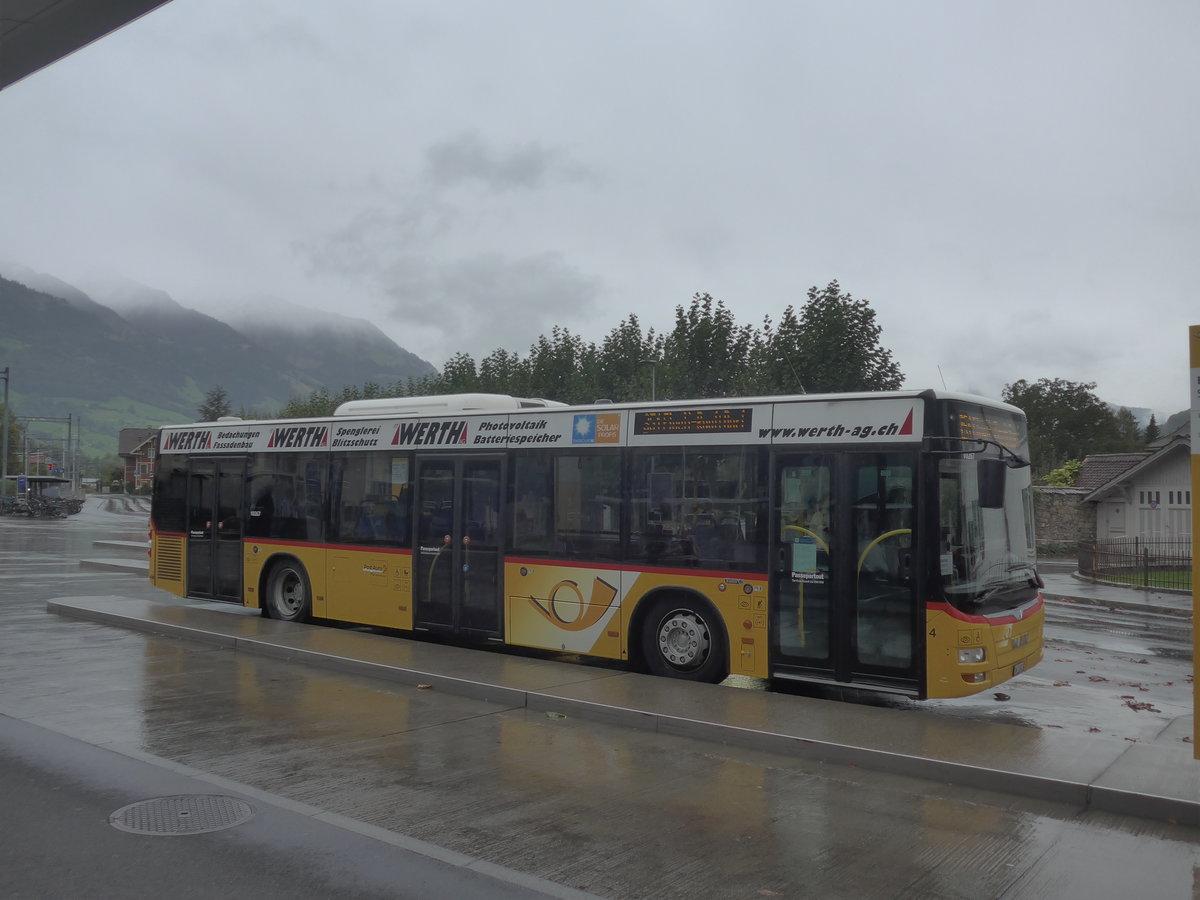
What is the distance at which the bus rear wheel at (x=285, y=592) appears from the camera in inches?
565

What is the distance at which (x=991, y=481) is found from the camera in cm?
873

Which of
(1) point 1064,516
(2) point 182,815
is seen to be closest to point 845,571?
(2) point 182,815

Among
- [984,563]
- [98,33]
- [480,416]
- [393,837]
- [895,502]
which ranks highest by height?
[98,33]

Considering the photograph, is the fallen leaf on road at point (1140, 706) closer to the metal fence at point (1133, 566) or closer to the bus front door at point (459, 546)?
the bus front door at point (459, 546)

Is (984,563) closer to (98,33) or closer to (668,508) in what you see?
(668,508)

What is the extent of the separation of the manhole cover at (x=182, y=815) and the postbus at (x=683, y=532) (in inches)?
201

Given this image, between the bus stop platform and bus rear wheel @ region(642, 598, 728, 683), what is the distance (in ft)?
1.12

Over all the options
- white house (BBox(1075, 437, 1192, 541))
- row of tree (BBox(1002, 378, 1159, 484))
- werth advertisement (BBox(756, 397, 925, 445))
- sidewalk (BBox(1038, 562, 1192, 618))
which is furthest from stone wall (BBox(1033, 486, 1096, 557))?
werth advertisement (BBox(756, 397, 925, 445))

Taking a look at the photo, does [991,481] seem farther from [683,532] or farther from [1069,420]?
[1069,420]

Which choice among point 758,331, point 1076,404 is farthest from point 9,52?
point 1076,404

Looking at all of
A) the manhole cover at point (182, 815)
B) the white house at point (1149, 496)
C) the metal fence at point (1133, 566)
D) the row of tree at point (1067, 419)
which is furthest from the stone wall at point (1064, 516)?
the manhole cover at point (182, 815)

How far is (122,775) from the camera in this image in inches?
268

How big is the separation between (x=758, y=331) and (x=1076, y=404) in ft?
197

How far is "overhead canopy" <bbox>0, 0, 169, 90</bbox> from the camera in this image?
8664 millimetres
